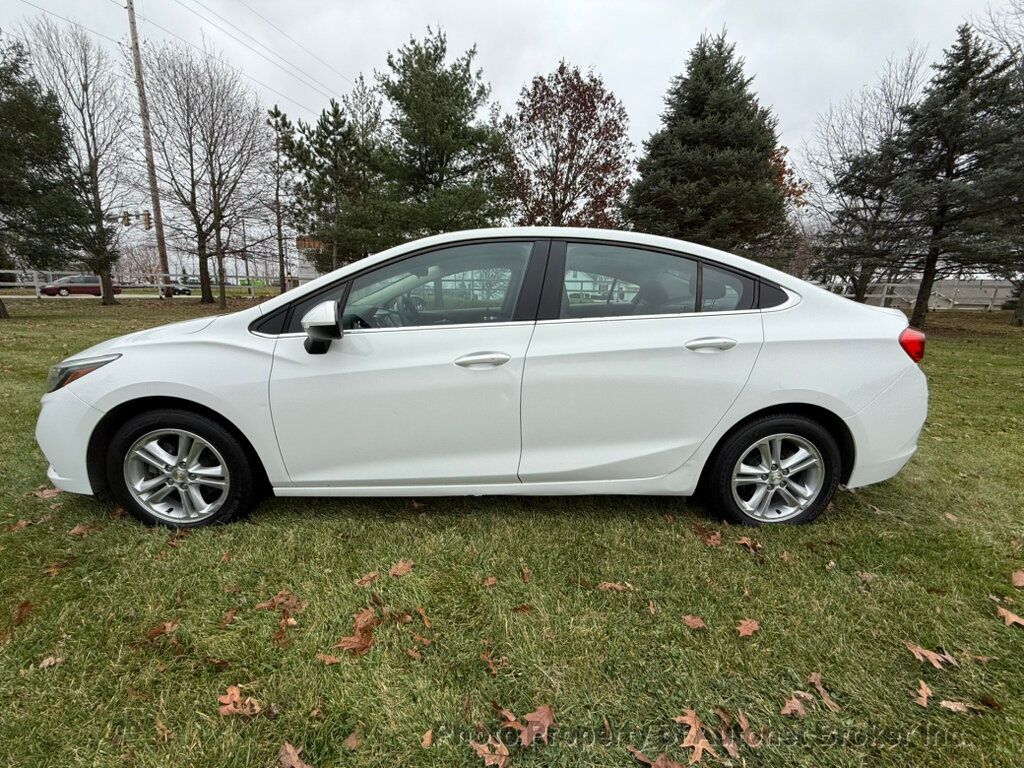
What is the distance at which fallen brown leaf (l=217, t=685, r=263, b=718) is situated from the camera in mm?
1596

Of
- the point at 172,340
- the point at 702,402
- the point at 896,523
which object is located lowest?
the point at 896,523

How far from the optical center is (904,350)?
2.48m

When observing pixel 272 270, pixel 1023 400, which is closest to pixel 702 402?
pixel 1023 400

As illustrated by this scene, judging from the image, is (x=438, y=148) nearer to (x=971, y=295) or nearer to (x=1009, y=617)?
(x=1009, y=617)

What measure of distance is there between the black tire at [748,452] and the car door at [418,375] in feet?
3.66

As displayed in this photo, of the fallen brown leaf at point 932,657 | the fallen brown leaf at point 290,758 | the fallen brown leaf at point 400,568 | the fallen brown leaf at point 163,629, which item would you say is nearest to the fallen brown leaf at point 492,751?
the fallen brown leaf at point 290,758

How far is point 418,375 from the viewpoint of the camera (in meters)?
2.37

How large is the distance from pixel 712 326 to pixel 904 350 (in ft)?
3.34

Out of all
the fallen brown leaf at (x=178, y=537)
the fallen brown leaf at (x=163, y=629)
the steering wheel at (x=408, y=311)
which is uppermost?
the steering wheel at (x=408, y=311)

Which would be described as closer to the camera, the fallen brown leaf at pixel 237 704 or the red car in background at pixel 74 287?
the fallen brown leaf at pixel 237 704

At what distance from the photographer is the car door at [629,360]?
2398 millimetres

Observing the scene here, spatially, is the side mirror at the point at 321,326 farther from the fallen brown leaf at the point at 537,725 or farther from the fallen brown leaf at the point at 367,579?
the fallen brown leaf at the point at 537,725

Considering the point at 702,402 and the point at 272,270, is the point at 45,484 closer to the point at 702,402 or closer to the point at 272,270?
the point at 702,402

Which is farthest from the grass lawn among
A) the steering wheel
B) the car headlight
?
the steering wheel
